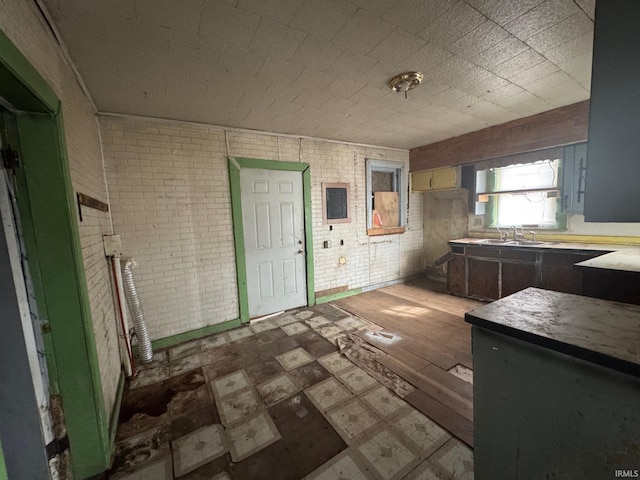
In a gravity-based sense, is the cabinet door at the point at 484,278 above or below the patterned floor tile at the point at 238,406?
above

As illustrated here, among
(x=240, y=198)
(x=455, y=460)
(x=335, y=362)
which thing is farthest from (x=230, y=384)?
(x=240, y=198)

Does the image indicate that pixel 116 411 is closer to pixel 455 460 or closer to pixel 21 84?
pixel 21 84

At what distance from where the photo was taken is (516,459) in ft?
3.36

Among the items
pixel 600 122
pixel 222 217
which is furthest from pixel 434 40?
pixel 222 217

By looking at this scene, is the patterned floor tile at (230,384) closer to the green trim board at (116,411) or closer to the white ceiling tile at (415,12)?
the green trim board at (116,411)

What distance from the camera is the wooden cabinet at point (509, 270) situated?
124 inches

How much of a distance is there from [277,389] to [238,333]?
4.21 feet

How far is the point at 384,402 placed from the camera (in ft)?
6.57

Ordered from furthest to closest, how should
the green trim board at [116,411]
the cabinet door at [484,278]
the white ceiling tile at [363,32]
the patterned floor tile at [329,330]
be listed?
the cabinet door at [484,278] < the patterned floor tile at [329,330] < the green trim board at [116,411] < the white ceiling tile at [363,32]

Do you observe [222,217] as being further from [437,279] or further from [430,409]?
[437,279]

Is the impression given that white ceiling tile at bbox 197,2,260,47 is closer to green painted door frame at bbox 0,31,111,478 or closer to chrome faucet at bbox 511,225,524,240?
green painted door frame at bbox 0,31,111,478

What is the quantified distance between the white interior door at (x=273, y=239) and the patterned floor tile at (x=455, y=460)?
2673 millimetres

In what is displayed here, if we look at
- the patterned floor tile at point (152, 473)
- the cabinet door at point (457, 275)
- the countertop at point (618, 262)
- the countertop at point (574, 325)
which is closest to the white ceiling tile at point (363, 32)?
the countertop at point (574, 325)

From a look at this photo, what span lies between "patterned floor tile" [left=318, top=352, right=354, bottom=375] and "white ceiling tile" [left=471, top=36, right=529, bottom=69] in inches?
114
